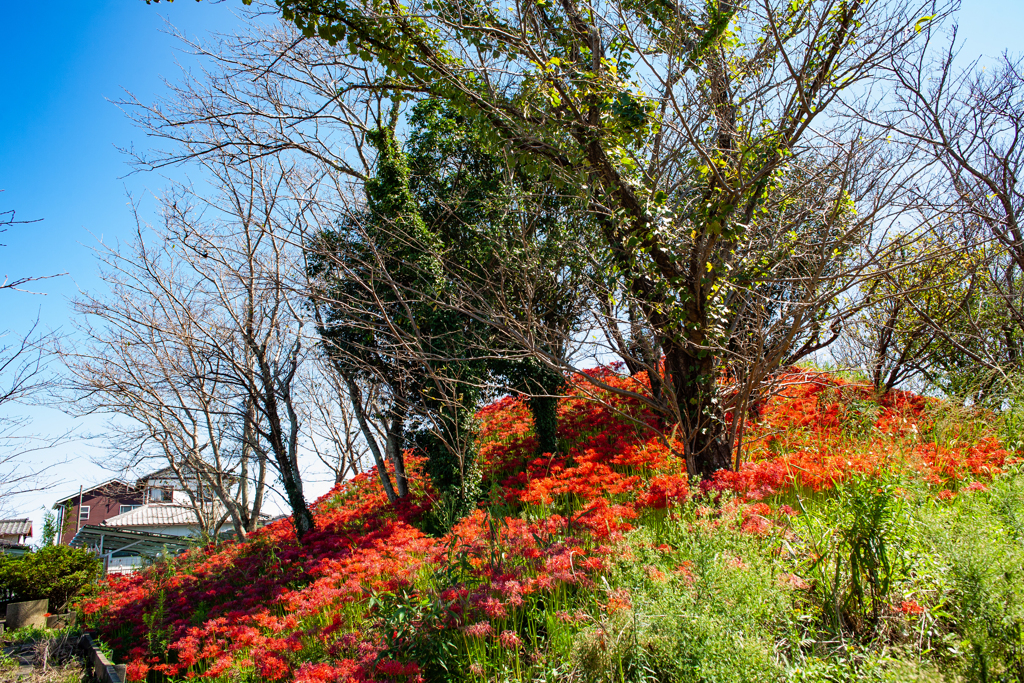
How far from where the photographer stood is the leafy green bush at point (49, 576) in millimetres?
10172

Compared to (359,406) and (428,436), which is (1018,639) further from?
(359,406)

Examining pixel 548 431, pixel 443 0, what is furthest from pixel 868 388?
pixel 443 0

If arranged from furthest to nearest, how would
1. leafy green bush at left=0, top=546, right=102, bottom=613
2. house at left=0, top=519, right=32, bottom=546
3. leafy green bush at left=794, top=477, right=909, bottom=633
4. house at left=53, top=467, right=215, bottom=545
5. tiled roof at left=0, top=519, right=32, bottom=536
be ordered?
tiled roof at left=0, top=519, right=32, bottom=536, house at left=0, top=519, right=32, bottom=546, house at left=53, top=467, right=215, bottom=545, leafy green bush at left=0, top=546, right=102, bottom=613, leafy green bush at left=794, top=477, right=909, bottom=633

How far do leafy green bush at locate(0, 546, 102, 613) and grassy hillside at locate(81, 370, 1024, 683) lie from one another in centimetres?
623

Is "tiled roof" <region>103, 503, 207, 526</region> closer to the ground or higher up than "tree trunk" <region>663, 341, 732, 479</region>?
higher up

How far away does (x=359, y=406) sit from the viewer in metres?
9.36

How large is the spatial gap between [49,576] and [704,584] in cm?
1267

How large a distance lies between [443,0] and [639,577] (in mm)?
4822

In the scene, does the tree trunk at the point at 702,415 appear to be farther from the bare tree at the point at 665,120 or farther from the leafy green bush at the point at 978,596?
the leafy green bush at the point at 978,596

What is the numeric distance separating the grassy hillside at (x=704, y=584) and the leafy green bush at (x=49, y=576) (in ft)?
20.4

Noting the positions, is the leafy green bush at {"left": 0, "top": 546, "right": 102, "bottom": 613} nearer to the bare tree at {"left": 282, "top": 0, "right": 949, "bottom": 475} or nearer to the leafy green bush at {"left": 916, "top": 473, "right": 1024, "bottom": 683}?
the bare tree at {"left": 282, "top": 0, "right": 949, "bottom": 475}

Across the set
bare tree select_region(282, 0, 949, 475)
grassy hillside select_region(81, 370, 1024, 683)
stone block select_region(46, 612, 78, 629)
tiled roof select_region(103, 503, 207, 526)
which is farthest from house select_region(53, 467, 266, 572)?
bare tree select_region(282, 0, 949, 475)

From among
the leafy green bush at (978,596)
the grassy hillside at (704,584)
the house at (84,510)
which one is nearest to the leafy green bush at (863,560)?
the grassy hillside at (704,584)

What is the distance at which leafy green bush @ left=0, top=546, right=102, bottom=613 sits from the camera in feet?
33.4
